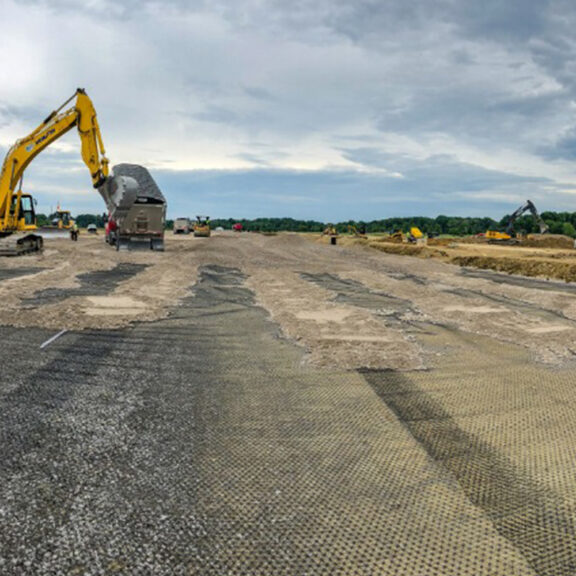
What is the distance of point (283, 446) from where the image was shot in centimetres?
466

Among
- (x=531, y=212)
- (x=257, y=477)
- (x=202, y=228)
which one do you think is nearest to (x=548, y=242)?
(x=531, y=212)

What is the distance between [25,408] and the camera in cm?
532

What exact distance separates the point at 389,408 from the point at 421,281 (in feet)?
47.8

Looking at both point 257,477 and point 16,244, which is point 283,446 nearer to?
point 257,477

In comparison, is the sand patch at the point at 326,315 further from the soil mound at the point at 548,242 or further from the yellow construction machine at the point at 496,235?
the yellow construction machine at the point at 496,235

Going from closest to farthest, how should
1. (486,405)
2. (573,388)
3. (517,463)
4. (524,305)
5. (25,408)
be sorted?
1. (517,463)
2. (25,408)
3. (486,405)
4. (573,388)
5. (524,305)

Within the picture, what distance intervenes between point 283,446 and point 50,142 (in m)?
24.2

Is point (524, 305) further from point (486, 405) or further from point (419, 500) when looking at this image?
point (419, 500)

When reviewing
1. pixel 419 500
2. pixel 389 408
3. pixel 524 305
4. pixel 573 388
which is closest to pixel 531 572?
pixel 419 500

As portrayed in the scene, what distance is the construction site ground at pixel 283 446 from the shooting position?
318 centimetres

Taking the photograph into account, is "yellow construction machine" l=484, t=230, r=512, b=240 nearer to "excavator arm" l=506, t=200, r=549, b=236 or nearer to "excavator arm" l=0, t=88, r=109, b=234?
"excavator arm" l=506, t=200, r=549, b=236

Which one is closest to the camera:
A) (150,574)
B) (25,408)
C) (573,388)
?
(150,574)

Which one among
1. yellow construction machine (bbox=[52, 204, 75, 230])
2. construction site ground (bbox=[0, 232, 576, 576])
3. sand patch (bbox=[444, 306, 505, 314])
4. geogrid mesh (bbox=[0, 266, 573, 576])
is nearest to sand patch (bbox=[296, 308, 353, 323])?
construction site ground (bbox=[0, 232, 576, 576])

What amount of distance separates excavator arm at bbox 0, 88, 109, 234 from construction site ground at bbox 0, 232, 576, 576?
16.0 metres
